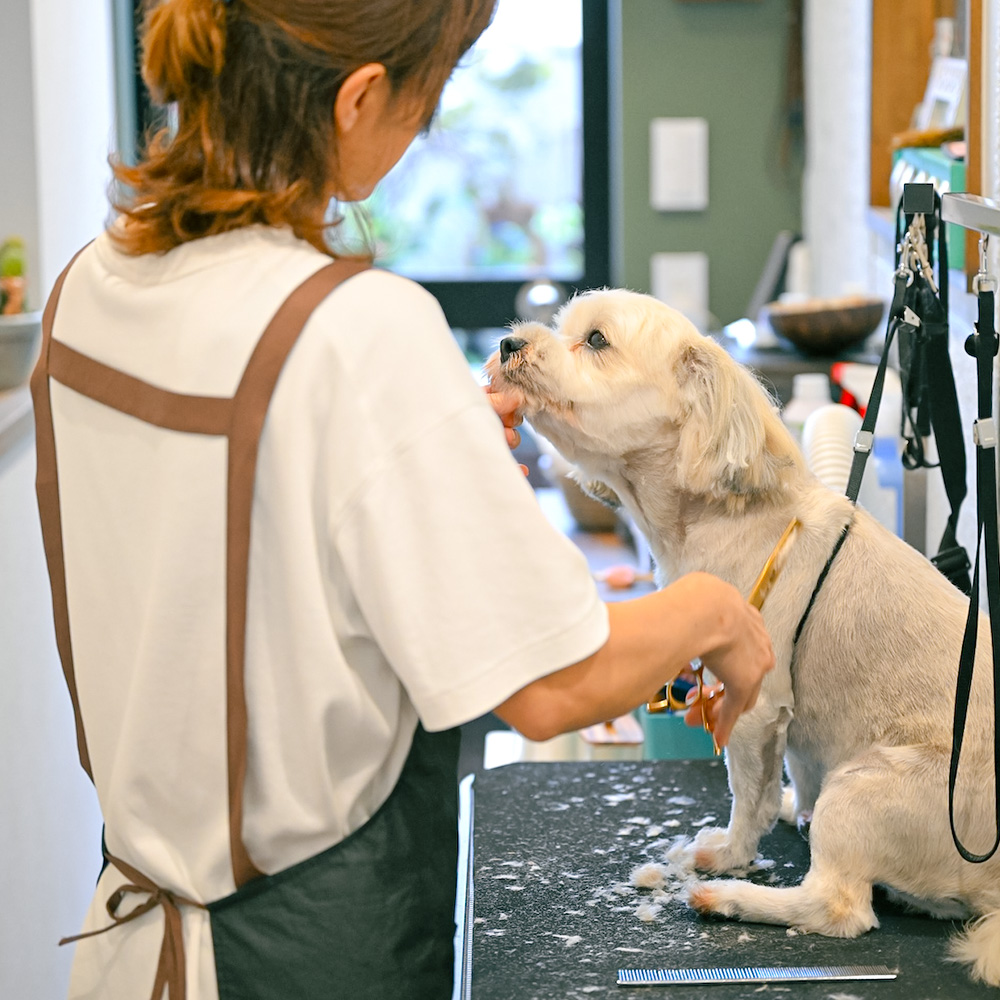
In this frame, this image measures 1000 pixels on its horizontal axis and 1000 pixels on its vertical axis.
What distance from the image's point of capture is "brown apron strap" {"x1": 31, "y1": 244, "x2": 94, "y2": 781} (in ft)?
2.82

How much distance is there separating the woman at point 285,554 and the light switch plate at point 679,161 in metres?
2.70

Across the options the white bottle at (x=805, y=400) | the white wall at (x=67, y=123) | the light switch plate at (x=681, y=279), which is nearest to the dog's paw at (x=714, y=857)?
the white bottle at (x=805, y=400)

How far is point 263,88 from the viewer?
0.78 meters

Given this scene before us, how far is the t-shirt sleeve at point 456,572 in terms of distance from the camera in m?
0.72

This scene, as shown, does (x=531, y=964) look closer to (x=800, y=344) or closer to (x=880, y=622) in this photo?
(x=880, y=622)

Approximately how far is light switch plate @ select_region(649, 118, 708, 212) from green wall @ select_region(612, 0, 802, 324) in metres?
0.03

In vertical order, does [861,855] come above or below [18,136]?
below

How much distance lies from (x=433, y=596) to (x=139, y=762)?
25 centimetres

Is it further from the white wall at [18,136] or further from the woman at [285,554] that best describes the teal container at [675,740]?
the white wall at [18,136]

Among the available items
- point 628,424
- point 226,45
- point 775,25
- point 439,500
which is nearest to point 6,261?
point 628,424

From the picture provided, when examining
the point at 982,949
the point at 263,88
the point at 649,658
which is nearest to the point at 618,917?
the point at 982,949

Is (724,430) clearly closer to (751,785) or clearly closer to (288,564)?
(751,785)

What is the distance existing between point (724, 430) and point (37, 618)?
54.5 inches

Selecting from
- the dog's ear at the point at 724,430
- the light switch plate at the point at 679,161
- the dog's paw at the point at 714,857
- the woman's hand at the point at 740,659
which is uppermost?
the light switch plate at the point at 679,161
